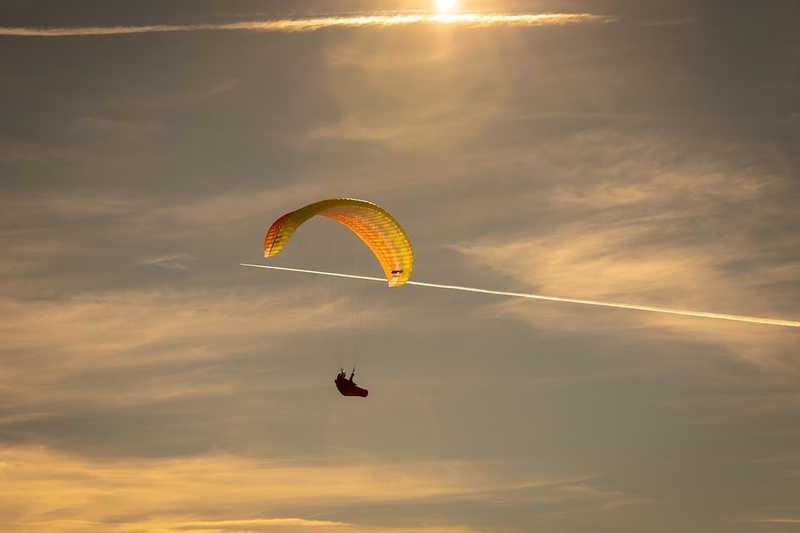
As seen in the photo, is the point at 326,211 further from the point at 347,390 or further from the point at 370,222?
the point at 347,390

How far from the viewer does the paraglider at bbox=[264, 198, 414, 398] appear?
388 feet

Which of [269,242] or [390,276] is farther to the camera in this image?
[390,276]

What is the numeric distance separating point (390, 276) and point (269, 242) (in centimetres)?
1230

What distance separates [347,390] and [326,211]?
599 inches

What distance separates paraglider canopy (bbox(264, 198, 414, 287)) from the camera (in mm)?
A: 118312

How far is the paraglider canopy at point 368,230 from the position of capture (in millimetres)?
118312

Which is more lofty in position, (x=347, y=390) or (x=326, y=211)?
(x=326, y=211)

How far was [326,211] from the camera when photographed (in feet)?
393

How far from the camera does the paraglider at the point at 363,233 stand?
4658 inches

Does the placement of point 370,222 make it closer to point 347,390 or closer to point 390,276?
point 390,276

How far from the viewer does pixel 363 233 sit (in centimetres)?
12606

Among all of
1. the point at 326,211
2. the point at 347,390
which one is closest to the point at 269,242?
the point at 326,211

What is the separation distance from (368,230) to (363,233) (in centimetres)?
121

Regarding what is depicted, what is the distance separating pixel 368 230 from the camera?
124938 mm
